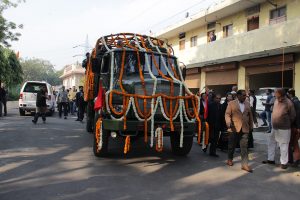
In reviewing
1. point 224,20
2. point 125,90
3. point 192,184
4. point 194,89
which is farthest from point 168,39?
point 192,184

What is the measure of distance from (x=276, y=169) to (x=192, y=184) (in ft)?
8.27

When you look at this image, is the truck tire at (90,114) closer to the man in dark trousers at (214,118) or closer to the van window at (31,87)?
the man in dark trousers at (214,118)

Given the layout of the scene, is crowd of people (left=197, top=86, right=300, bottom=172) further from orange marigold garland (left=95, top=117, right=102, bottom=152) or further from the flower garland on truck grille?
orange marigold garland (left=95, top=117, right=102, bottom=152)

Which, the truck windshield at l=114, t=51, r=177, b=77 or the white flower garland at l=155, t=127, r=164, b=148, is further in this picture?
the truck windshield at l=114, t=51, r=177, b=77

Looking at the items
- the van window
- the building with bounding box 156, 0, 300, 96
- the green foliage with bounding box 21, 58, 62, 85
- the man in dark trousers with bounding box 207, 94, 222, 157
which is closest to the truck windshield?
the man in dark trousers with bounding box 207, 94, 222, 157

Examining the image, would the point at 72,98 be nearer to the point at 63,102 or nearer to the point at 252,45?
the point at 63,102

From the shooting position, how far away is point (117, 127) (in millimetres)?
7051

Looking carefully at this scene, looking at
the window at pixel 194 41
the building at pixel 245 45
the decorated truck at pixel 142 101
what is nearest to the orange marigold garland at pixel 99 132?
the decorated truck at pixel 142 101

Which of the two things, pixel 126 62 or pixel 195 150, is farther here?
pixel 195 150

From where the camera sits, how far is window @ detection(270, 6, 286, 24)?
1852 cm

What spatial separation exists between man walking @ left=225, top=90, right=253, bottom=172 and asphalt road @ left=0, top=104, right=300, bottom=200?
443 mm

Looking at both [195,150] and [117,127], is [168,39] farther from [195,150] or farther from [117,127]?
[117,127]

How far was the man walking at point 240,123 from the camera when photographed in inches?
295

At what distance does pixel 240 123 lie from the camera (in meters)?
7.50
